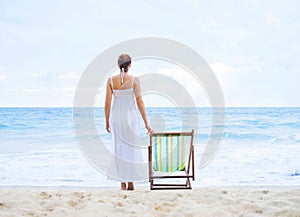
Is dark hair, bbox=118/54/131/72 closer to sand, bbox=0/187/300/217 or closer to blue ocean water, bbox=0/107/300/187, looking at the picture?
sand, bbox=0/187/300/217

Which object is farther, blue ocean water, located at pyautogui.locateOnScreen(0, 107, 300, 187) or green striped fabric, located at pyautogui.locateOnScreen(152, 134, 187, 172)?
blue ocean water, located at pyautogui.locateOnScreen(0, 107, 300, 187)

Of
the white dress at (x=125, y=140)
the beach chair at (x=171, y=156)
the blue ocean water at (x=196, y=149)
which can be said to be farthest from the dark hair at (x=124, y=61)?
the blue ocean water at (x=196, y=149)

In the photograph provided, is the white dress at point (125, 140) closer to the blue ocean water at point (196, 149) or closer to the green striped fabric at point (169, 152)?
the green striped fabric at point (169, 152)

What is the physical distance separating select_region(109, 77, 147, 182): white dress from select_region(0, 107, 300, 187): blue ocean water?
6.61ft

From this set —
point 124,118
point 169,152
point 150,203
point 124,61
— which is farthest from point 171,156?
point 124,61

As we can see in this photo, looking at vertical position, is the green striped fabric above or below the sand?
above

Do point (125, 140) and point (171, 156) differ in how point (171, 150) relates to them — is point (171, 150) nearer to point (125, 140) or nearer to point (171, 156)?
point (171, 156)

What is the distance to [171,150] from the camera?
411 cm

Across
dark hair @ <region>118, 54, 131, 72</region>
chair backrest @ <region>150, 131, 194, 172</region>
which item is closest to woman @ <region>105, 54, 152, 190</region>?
dark hair @ <region>118, 54, 131, 72</region>

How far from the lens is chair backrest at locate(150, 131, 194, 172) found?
3.98 metres

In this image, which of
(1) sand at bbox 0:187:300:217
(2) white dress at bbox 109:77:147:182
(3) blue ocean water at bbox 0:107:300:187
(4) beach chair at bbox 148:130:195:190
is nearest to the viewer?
(1) sand at bbox 0:187:300:217

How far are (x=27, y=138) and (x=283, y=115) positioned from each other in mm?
15102

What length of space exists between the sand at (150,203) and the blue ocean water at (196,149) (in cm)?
243

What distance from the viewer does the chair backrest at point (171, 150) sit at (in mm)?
3979
